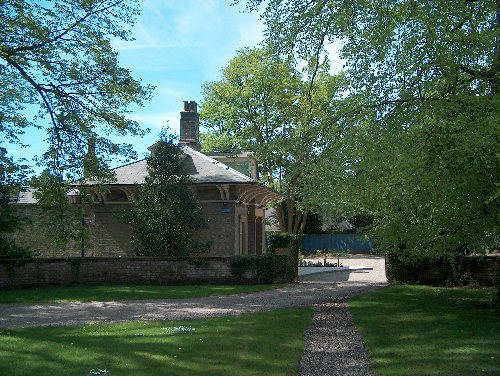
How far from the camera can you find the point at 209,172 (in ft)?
72.7

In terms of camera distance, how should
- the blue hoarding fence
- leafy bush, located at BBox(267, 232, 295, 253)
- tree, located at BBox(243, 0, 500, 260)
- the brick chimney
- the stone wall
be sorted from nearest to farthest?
1. tree, located at BBox(243, 0, 500, 260)
2. the stone wall
3. leafy bush, located at BBox(267, 232, 295, 253)
4. the brick chimney
5. the blue hoarding fence

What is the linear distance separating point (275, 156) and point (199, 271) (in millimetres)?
6382

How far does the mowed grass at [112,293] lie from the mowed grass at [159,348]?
5.06 m

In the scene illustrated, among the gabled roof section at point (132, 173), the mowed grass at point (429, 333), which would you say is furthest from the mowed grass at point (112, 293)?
the gabled roof section at point (132, 173)

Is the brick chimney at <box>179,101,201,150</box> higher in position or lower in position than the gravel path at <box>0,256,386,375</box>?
higher

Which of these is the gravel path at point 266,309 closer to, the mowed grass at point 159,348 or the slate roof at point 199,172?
the mowed grass at point 159,348

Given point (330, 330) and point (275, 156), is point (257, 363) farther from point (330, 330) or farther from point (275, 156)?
point (275, 156)

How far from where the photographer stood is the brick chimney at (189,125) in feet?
92.1

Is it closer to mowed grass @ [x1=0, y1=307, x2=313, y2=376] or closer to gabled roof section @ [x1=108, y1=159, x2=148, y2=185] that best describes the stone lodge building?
gabled roof section @ [x1=108, y1=159, x2=148, y2=185]

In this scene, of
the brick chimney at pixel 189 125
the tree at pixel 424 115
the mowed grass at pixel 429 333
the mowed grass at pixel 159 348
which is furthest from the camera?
the brick chimney at pixel 189 125

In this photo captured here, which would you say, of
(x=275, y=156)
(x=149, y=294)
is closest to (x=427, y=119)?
(x=275, y=156)

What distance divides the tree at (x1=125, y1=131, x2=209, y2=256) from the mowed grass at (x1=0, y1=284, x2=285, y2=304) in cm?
204

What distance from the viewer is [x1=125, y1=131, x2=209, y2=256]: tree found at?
18.8 m

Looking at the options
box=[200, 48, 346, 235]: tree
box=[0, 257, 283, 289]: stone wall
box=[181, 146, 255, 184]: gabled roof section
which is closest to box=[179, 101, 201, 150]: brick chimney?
box=[200, 48, 346, 235]: tree
